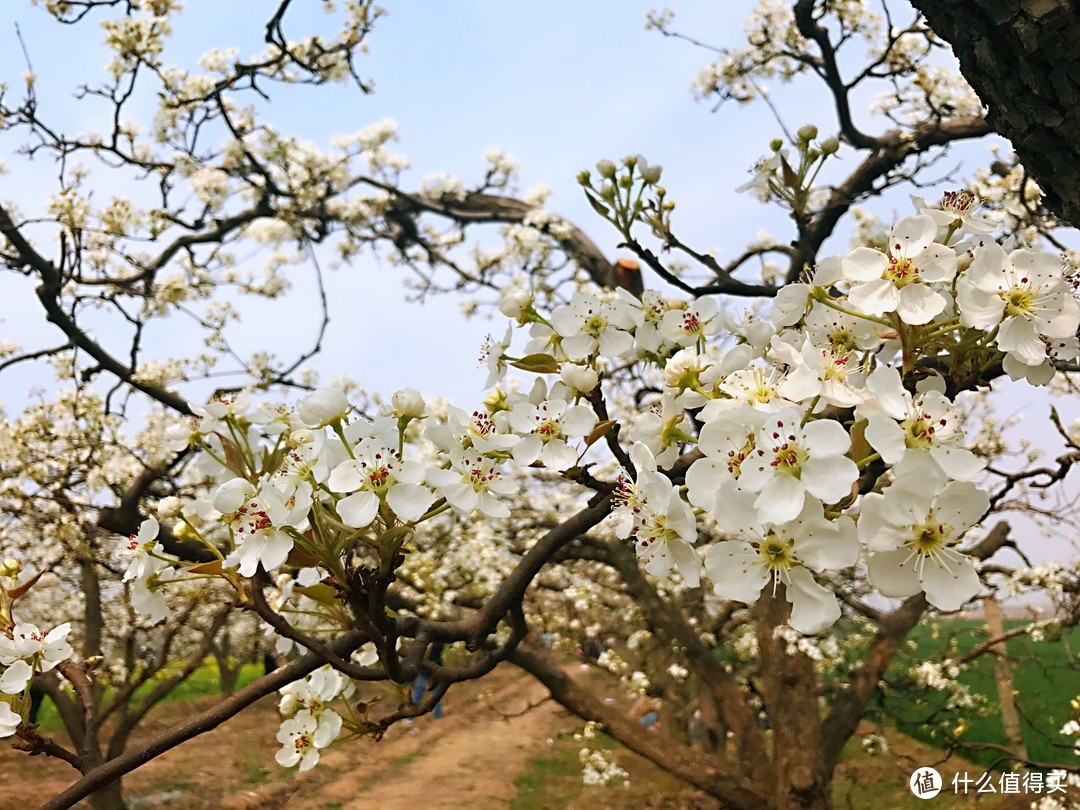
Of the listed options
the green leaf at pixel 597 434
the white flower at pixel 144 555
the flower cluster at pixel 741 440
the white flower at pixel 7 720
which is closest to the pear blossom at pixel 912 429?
the flower cluster at pixel 741 440

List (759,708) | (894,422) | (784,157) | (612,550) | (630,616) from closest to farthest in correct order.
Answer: (894,422), (784,157), (612,550), (759,708), (630,616)

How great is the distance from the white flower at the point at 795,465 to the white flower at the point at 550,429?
340 millimetres

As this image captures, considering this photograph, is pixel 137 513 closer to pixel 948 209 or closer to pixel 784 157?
pixel 784 157

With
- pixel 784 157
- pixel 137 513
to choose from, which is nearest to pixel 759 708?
pixel 137 513

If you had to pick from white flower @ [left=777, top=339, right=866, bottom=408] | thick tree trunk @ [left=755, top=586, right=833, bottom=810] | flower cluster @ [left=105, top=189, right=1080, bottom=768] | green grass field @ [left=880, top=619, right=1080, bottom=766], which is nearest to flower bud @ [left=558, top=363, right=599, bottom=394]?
flower cluster @ [left=105, top=189, right=1080, bottom=768]

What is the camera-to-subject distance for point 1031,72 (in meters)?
1.04

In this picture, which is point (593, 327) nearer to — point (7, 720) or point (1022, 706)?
point (7, 720)

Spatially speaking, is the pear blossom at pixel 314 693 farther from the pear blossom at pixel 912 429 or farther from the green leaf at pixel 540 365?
the pear blossom at pixel 912 429

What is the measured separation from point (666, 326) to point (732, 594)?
0.51 meters

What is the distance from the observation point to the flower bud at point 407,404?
958 mm

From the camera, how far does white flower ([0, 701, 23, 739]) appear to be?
0.94m

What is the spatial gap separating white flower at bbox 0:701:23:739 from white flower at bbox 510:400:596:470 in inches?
29.8

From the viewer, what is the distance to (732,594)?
0.71 meters

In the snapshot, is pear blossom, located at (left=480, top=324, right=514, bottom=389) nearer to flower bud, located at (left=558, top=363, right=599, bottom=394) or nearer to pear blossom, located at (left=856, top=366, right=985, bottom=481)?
flower bud, located at (left=558, top=363, right=599, bottom=394)
